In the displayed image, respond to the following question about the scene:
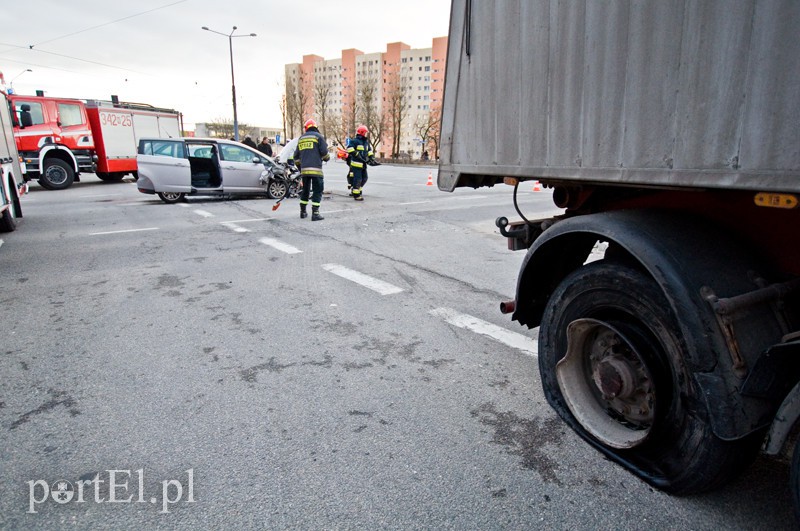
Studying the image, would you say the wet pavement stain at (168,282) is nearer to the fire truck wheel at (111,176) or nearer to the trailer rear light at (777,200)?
the trailer rear light at (777,200)

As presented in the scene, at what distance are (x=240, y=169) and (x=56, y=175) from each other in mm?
8594

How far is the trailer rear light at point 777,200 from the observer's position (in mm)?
1598

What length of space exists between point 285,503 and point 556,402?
1590 mm

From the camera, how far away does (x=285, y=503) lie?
221 centimetres

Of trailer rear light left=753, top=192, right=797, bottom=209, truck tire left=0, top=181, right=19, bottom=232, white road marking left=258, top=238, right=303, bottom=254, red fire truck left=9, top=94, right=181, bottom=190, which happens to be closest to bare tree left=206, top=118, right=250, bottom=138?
red fire truck left=9, top=94, right=181, bottom=190

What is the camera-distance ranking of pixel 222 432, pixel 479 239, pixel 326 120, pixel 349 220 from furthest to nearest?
pixel 326 120, pixel 349 220, pixel 479 239, pixel 222 432

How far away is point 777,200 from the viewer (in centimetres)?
165

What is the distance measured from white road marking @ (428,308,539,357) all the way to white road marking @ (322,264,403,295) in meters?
0.83

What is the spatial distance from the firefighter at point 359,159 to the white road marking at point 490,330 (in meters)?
9.40

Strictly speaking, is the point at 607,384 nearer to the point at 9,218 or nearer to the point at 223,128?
the point at 9,218

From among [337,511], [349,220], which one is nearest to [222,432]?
[337,511]

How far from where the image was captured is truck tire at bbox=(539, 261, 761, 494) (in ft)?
6.68

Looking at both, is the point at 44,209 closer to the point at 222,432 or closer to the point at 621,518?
the point at 222,432

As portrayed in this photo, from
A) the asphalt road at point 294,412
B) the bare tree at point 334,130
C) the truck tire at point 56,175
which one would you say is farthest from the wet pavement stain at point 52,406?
the bare tree at point 334,130
